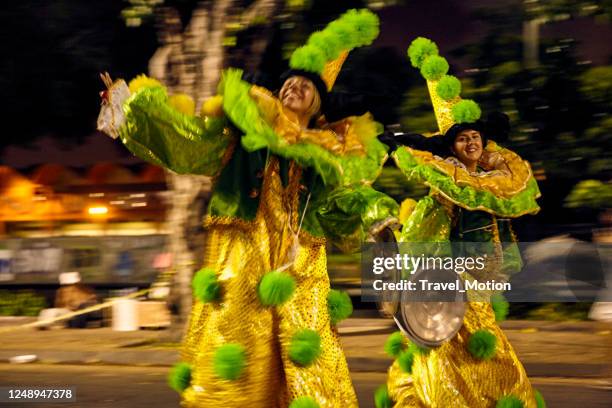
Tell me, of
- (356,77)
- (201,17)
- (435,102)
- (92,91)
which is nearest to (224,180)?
(435,102)

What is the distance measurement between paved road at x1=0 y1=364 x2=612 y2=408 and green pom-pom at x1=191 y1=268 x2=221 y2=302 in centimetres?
317

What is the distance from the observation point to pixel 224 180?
5.00m

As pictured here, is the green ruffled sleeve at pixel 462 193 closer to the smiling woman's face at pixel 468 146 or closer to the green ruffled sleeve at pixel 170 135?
the smiling woman's face at pixel 468 146

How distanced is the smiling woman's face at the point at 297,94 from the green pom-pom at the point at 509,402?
6.37 feet

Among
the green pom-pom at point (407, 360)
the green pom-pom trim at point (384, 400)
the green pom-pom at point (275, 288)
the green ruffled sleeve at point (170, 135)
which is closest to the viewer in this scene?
the green ruffled sleeve at point (170, 135)

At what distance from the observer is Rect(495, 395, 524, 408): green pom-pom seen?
5.97 m

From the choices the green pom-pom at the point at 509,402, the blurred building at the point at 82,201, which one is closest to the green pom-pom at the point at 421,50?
the green pom-pom at the point at 509,402

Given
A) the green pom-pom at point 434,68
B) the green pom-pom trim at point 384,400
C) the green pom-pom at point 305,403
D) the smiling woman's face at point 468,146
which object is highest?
the green pom-pom at point 434,68

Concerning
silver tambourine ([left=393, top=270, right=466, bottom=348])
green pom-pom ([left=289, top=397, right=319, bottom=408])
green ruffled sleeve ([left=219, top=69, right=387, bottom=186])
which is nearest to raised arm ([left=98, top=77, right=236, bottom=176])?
green ruffled sleeve ([left=219, top=69, right=387, bottom=186])

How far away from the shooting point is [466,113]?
642 cm

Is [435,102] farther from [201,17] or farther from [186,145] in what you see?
[201,17]

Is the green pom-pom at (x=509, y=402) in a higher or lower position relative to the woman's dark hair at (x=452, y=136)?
lower

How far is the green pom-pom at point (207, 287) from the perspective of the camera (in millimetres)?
4863

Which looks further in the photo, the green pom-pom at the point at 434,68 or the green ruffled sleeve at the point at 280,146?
the green pom-pom at the point at 434,68
